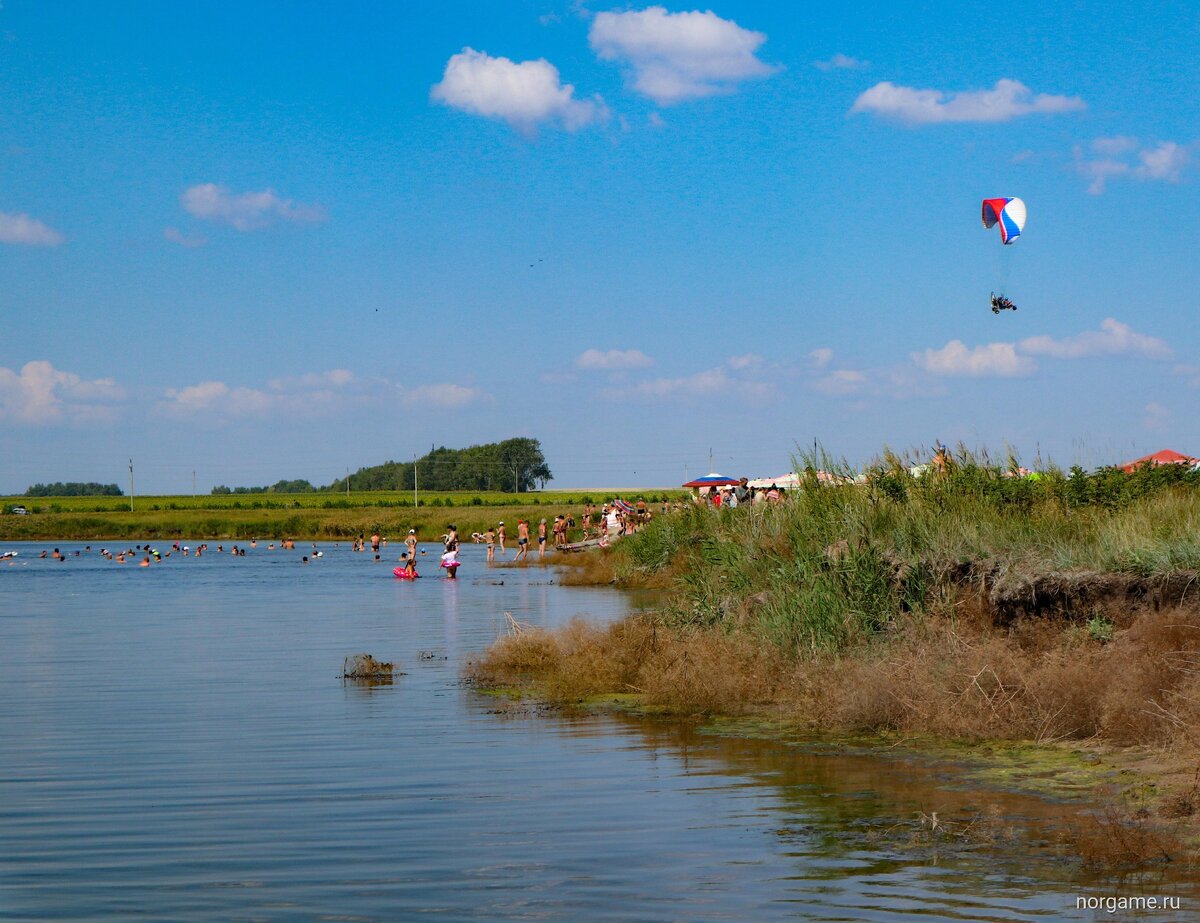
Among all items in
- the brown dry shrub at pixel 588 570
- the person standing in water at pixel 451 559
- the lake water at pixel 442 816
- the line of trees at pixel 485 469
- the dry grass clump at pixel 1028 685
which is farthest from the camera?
the line of trees at pixel 485 469

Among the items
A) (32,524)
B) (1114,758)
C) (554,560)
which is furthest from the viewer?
(32,524)

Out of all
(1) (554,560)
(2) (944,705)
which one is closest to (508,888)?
(2) (944,705)

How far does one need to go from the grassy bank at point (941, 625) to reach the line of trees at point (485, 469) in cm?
15129

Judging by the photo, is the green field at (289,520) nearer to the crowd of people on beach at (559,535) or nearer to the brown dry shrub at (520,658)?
the crowd of people on beach at (559,535)

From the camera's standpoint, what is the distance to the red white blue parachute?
34.9 m

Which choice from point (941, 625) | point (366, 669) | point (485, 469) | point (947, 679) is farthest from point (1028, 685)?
point (485, 469)

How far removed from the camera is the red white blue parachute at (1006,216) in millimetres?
34928

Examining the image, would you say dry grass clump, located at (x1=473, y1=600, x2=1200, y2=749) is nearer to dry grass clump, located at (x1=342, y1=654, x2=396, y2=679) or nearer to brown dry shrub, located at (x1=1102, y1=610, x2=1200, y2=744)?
brown dry shrub, located at (x1=1102, y1=610, x2=1200, y2=744)

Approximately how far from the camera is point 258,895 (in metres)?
8.87

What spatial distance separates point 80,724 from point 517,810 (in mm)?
7592

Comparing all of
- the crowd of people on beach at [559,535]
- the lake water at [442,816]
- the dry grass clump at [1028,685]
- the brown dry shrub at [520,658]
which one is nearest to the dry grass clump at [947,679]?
the dry grass clump at [1028,685]

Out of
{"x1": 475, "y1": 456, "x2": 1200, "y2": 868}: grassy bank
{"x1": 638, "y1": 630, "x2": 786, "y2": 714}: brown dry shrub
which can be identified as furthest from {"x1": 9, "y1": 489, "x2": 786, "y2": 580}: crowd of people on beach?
{"x1": 638, "y1": 630, "x2": 786, "y2": 714}: brown dry shrub

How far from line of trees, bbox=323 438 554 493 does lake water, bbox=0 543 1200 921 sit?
508 feet

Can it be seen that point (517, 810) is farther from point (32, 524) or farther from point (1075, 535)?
point (32, 524)
